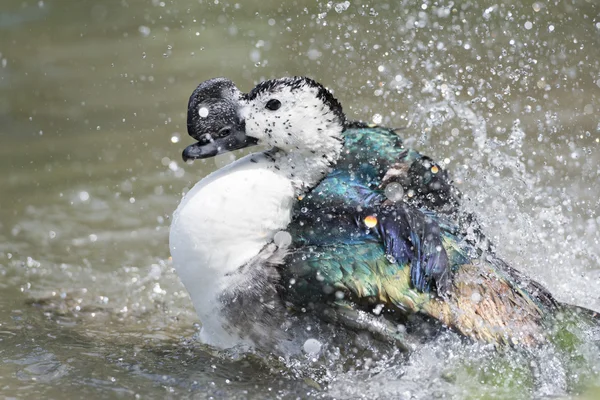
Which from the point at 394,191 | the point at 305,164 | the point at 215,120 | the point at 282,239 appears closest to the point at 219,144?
the point at 215,120

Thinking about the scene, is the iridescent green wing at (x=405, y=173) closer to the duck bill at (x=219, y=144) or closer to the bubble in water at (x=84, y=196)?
the duck bill at (x=219, y=144)

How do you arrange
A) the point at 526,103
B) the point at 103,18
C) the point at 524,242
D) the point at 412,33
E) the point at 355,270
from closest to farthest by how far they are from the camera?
the point at 355,270
the point at 524,242
the point at 526,103
the point at 412,33
the point at 103,18

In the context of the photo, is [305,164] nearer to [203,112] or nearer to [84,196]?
[203,112]

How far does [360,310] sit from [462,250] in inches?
22.4

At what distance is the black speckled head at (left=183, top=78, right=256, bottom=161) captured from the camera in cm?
395

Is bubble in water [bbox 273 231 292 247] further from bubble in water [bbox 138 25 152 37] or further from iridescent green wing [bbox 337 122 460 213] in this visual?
bubble in water [bbox 138 25 152 37]

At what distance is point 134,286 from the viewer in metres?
5.28

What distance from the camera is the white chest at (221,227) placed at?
3.79 metres

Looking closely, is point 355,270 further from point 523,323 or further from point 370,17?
point 370,17

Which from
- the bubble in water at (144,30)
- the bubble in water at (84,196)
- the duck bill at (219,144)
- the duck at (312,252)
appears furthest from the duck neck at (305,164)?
the bubble in water at (144,30)

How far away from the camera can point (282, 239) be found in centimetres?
386

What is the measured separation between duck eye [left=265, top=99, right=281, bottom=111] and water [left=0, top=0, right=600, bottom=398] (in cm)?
110

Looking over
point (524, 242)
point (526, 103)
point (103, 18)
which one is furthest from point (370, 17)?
point (524, 242)

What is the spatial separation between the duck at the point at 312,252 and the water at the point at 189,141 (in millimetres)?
184
